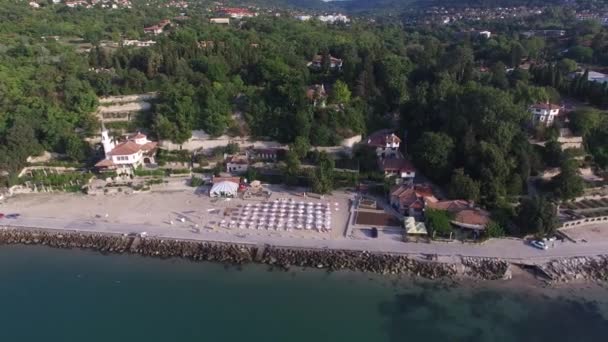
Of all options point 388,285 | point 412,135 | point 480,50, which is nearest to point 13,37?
point 412,135

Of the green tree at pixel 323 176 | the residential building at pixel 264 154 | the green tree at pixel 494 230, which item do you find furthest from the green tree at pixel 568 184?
the residential building at pixel 264 154

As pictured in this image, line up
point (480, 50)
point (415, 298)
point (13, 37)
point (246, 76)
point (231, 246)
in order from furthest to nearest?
point (480, 50)
point (13, 37)
point (246, 76)
point (231, 246)
point (415, 298)

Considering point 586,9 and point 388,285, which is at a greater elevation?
point 586,9

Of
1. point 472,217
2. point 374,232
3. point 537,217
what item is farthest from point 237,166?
point 537,217

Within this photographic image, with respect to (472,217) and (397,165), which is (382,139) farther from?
(472,217)

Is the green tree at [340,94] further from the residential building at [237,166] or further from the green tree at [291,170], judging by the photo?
the residential building at [237,166]

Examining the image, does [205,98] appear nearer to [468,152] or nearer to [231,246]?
[231,246]

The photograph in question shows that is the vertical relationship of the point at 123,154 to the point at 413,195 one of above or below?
above
